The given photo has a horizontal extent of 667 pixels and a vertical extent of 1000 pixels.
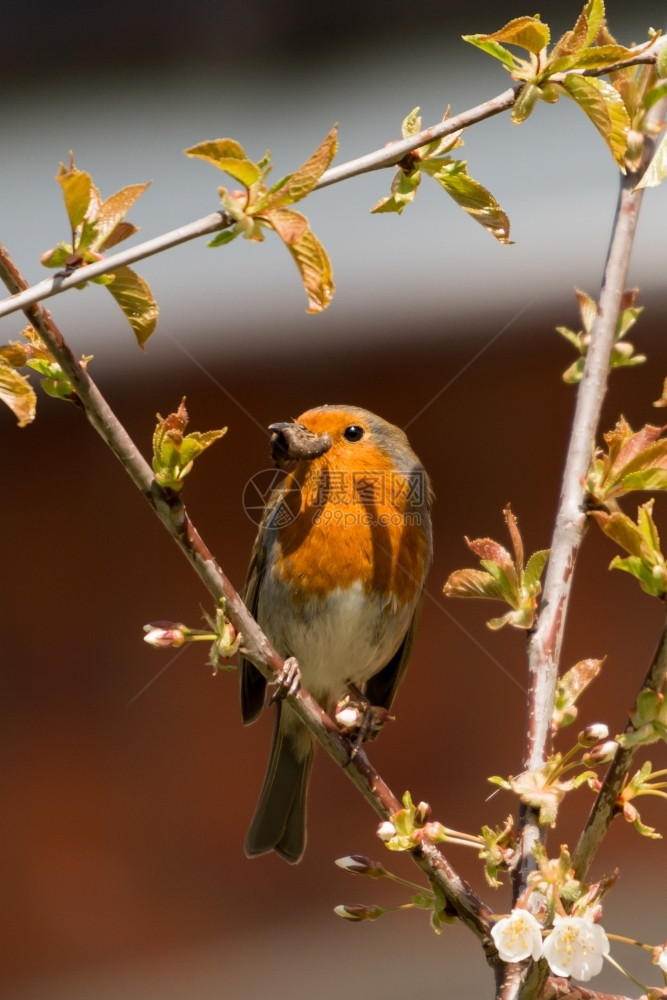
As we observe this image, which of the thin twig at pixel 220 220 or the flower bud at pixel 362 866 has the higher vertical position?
the thin twig at pixel 220 220

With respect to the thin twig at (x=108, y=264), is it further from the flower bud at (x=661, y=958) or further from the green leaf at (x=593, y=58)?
the flower bud at (x=661, y=958)

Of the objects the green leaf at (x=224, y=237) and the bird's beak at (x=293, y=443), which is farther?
the bird's beak at (x=293, y=443)

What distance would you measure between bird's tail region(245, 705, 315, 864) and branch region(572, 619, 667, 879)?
1.92 m

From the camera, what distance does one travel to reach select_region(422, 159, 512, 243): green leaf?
141 centimetres

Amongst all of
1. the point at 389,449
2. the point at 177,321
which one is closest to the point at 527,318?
the point at 177,321

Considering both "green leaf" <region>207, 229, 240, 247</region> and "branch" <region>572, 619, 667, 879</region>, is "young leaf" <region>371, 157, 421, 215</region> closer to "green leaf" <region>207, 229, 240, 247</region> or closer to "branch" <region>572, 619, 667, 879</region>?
"green leaf" <region>207, 229, 240, 247</region>

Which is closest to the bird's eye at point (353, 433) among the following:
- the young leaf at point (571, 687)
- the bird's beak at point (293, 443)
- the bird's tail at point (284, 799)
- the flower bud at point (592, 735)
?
the bird's beak at point (293, 443)

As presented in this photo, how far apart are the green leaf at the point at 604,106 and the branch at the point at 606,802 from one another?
1.93 feet

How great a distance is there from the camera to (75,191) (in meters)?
1.21

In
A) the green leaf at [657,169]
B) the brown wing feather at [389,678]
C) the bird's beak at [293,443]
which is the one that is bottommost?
the brown wing feather at [389,678]

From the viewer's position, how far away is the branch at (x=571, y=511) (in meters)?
1.33

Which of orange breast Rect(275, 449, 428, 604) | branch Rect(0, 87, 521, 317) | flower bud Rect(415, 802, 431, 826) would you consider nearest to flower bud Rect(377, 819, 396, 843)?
flower bud Rect(415, 802, 431, 826)

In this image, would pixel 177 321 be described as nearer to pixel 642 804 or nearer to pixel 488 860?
pixel 642 804

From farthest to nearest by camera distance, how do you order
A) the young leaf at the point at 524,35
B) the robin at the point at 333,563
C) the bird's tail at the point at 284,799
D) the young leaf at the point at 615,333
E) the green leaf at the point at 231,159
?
1. the bird's tail at the point at 284,799
2. the robin at the point at 333,563
3. the young leaf at the point at 615,333
4. the young leaf at the point at 524,35
5. the green leaf at the point at 231,159
